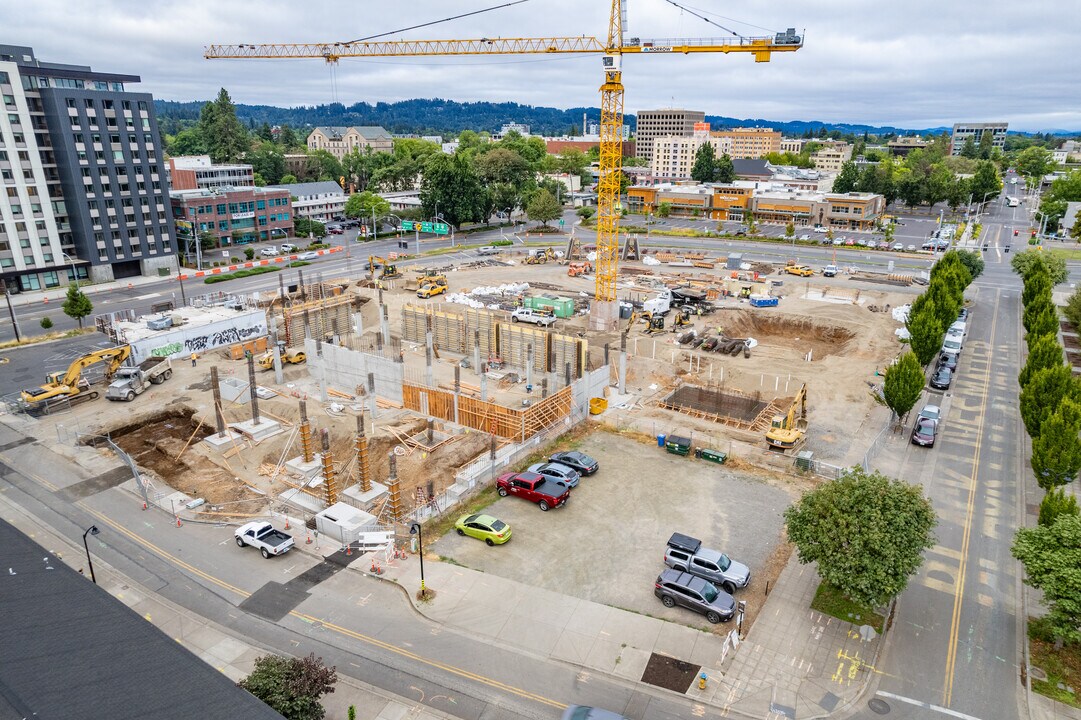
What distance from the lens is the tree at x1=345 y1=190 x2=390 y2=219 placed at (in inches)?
4542

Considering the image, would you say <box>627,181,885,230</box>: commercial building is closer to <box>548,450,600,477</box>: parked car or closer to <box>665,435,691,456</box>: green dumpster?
<box>665,435,691,456</box>: green dumpster

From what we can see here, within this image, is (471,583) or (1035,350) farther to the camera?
(1035,350)

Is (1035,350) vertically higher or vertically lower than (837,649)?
higher

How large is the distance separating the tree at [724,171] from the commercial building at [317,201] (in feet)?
295

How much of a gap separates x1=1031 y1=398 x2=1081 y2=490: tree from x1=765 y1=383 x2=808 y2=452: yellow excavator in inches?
421

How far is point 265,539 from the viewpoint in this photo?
2728 centimetres

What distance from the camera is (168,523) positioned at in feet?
97.0

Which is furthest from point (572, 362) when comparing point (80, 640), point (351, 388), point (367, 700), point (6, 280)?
point (6, 280)

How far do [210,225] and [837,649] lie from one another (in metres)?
98.4

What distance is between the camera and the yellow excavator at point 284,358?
159ft

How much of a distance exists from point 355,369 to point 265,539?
17120 mm

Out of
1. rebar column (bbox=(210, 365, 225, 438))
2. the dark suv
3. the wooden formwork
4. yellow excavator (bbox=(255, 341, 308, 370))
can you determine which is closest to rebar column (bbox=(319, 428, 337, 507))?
the wooden formwork

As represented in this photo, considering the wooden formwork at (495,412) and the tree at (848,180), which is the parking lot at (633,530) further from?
the tree at (848,180)

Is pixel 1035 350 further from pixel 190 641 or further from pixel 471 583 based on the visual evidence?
pixel 190 641
